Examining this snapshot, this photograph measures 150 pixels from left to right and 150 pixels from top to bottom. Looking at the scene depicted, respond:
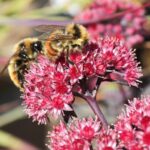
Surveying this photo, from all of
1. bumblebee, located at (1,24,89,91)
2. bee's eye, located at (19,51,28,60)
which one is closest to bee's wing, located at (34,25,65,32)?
bumblebee, located at (1,24,89,91)

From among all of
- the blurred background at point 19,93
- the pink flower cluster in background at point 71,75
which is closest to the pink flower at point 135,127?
the pink flower cluster in background at point 71,75

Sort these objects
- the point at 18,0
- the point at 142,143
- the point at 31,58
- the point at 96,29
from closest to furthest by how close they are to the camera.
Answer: the point at 142,143, the point at 31,58, the point at 96,29, the point at 18,0

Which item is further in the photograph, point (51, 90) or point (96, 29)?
point (96, 29)

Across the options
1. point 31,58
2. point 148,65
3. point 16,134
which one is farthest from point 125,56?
point 16,134

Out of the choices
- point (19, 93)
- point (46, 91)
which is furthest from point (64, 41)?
point (19, 93)

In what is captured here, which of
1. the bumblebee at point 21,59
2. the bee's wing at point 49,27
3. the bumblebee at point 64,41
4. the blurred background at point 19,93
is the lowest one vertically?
the blurred background at point 19,93

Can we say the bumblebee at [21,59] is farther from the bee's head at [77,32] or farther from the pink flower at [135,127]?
the pink flower at [135,127]

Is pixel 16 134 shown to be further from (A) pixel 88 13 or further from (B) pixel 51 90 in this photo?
(B) pixel 51 90
